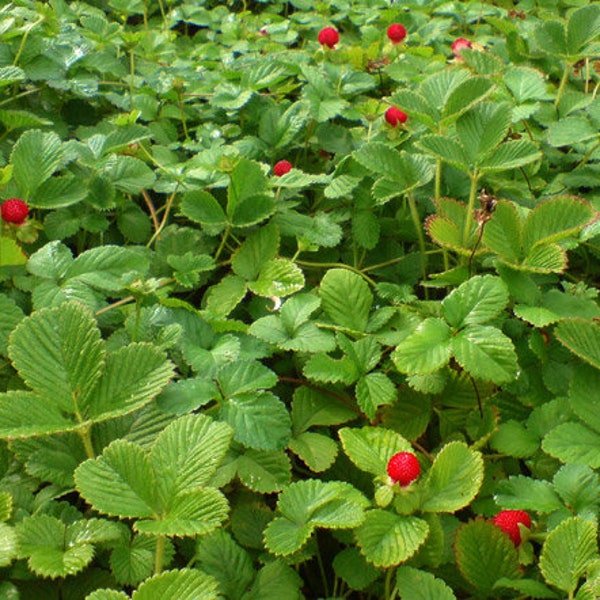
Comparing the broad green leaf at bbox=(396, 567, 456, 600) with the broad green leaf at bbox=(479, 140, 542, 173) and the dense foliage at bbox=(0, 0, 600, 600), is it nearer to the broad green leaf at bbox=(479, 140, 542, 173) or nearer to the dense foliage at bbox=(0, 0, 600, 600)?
the dense foliage at bbox=(0, 0, 600, 600)

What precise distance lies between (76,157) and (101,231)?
16 centimetres

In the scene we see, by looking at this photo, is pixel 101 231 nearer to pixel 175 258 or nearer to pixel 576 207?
pixel 175 258

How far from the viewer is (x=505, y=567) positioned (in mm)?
943

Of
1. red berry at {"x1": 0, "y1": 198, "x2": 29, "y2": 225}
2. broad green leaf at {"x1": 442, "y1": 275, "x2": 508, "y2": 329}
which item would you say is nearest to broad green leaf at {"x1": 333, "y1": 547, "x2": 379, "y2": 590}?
broad green leaf at {"x1": 442, "y1": 275, "x2": 508, "y2": 329}

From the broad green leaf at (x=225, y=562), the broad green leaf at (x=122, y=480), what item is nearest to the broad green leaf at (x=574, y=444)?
the broad green leaf at (x=225, y=562)

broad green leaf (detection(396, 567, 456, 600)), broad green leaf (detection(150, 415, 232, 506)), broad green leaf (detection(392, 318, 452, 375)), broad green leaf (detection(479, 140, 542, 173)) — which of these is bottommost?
broad green leaf (detection(396, 567, 456, 600))

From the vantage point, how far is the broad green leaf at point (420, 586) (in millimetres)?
873

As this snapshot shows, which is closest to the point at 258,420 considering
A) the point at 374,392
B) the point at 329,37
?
the point at 374,392

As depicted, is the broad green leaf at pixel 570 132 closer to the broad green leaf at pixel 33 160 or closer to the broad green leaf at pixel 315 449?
the broad green leaf at pixel 315 449

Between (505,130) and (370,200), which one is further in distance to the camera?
(370,200)

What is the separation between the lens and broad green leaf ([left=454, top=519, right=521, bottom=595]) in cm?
94

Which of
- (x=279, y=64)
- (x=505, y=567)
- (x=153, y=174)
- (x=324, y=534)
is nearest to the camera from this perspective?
(x=505, y=567)

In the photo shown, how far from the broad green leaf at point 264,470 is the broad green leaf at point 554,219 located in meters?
0.57

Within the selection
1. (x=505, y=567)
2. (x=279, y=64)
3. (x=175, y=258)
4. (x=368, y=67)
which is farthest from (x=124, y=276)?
(x=368, y=67)
